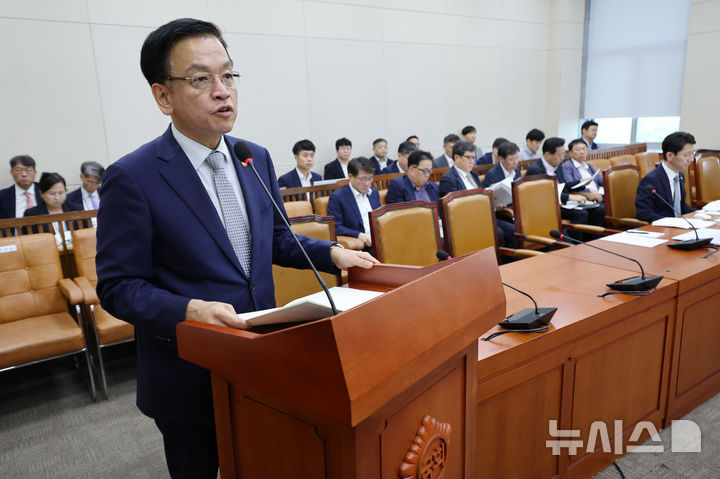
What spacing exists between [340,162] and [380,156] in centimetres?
64

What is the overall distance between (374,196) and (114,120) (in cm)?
293

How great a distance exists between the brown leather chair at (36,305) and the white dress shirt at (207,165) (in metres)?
1.90

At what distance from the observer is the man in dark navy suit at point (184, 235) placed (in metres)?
1.00

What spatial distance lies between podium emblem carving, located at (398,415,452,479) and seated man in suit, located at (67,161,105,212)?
4406 mm

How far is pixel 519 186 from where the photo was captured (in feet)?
11.1

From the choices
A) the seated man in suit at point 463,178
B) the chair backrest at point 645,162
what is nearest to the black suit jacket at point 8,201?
the seated man in suit at point 463,178

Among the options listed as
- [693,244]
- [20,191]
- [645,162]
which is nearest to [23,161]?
[20,191]

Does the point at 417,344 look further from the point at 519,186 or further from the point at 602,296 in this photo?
the point at 519,186

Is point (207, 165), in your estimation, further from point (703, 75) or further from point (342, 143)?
point (703, 75)

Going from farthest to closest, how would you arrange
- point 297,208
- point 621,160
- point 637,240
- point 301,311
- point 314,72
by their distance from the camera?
point 314,72
point 621,160
point 297,208
point 637,240
point 301,311

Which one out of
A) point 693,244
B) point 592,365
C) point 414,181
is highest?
→ point 414,181

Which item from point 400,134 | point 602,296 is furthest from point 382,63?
point 602,296

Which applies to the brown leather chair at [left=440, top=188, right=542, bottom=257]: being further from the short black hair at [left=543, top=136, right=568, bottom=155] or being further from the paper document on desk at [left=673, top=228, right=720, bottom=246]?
the short black hair at [left=543, top=136, right=568, bottom=155]

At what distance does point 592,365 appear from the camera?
173 centimetres
